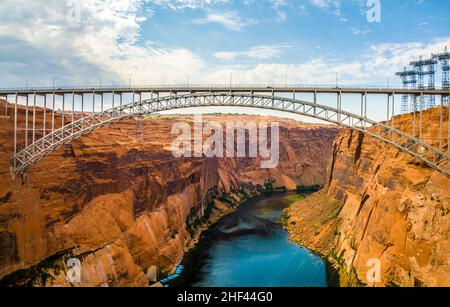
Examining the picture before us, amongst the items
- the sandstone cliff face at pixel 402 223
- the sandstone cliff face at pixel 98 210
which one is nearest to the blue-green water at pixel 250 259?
the sandstone cliff face at pixel 98 210

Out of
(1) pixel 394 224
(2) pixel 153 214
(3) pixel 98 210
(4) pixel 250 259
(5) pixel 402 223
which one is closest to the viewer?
(5) pixel 402 223

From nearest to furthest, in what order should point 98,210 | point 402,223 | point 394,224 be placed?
point 402,223
point 394,224
point 98,210

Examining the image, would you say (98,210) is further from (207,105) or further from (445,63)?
(445,63)

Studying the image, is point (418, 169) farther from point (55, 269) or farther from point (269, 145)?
point (269, 145)

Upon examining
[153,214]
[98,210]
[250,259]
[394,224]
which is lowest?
[250,259]

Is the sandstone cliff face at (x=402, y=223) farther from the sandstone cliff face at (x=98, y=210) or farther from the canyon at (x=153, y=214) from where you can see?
the sandstone cliff face at (x=98, y=210)

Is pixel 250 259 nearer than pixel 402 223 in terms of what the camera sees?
No

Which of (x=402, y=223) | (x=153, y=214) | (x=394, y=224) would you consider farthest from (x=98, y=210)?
(x=402, y=223)
